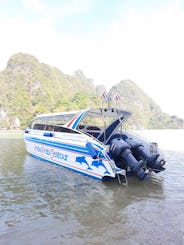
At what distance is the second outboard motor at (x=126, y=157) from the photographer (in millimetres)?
8492

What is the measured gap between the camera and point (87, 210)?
6332mm

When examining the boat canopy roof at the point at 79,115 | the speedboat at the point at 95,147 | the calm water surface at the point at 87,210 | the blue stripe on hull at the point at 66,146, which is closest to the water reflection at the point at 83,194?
the calm water surface at the point at 87,210

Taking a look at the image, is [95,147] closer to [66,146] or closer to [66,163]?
→ [66,146]

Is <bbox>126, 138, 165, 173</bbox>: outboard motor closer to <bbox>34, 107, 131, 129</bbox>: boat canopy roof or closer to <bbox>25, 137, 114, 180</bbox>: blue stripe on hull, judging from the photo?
<bbox>34, 107, 131, 129</bbox>: boat canopy roof

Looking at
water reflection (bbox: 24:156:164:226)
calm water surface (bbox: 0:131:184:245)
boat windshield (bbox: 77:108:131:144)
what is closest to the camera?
calm water surface (bbox: 0:131:184:245)

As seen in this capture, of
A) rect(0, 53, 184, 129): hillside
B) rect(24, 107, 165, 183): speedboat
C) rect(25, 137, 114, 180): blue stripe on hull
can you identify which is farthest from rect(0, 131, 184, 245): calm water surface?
rect(0, 53, 184, 129): hillside

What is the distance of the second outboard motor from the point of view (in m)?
8.49

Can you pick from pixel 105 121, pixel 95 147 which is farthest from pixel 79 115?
pixel 95 147

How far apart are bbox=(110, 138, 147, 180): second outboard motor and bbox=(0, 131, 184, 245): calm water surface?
27.1 inches

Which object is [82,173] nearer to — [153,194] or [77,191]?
[77,191]

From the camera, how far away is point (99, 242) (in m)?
4.64

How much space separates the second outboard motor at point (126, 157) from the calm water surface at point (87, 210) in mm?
689

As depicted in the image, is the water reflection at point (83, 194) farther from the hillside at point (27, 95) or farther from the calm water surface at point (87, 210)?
the hillside at point (27, 95)

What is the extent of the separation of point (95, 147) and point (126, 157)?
1360mm
